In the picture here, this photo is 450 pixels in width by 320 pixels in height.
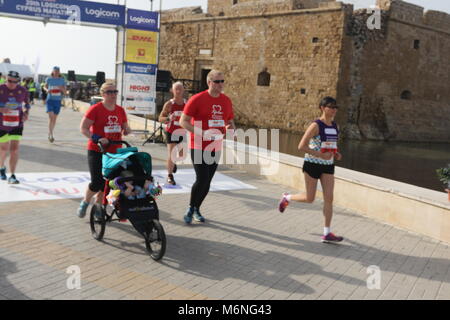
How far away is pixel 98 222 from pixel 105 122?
1.19m

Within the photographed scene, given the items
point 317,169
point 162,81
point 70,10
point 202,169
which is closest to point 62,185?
point 202,169

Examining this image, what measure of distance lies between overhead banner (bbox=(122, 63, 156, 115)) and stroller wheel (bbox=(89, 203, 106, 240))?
8589 mm

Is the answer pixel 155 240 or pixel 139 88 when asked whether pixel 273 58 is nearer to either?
pixel 139 88

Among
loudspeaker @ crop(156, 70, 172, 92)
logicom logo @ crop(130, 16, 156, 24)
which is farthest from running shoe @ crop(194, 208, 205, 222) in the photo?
logicom logo @ crop(130, 16, 156, 24)

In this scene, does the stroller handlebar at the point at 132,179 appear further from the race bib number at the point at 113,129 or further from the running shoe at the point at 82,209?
the running shoe at the point at 82,209

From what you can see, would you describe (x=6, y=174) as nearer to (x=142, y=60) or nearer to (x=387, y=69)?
(x=142, y=60)

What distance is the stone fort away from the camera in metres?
23.6

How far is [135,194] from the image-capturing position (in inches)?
186

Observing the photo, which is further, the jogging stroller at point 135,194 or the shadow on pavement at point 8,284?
the jogging stroller at point 135,194

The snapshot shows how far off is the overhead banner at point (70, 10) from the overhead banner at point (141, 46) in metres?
0.61

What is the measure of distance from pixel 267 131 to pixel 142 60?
1365cm

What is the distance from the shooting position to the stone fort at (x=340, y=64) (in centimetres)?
2358

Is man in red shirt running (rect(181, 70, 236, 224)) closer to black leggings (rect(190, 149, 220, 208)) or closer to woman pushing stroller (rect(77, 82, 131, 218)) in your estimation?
black leggings (rect(190, 149, 220, 208))

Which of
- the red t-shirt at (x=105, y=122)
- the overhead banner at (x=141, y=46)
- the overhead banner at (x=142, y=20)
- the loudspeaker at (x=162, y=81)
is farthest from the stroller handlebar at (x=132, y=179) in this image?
the overhead banner at (x=142, y=20)
